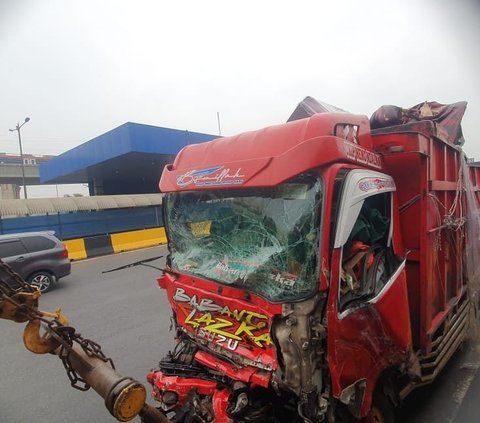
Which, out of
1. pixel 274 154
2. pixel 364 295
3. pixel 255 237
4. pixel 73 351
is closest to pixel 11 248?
pixel 73 351

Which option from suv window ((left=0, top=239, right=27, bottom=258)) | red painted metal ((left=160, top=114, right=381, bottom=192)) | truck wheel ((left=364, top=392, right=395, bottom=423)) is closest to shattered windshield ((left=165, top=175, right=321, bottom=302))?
red painted metal ((left=160, top=114, right=381, bottom=192))

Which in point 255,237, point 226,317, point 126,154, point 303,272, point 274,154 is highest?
point 126,154

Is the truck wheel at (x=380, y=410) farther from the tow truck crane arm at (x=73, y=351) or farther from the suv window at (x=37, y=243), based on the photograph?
the suv window at (x=37, y=243)

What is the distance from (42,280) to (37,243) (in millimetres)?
955

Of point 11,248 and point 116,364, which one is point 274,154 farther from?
point 11,248

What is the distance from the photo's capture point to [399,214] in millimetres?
3279

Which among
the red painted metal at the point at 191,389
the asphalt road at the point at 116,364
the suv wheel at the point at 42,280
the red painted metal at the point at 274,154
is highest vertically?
the red painted metal at the point at 274,154

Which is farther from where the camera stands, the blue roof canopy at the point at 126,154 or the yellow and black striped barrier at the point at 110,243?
the blue roof canopy at the point at 126,154

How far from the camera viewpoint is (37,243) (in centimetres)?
901

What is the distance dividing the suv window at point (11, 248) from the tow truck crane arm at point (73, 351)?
740 cm

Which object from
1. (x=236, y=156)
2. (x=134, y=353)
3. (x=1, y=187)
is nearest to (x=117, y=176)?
(x=134, y=353)

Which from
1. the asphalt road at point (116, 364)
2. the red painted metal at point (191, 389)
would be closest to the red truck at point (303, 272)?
the red painted metal at point (191, 389)

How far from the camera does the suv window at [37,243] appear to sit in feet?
29.1

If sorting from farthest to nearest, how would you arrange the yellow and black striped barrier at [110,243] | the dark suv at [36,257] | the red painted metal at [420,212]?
1. the yellow and black striped barrier at [110,243]
2. the dark suv at [36,257]
3. the red painted metal at [420,212]
